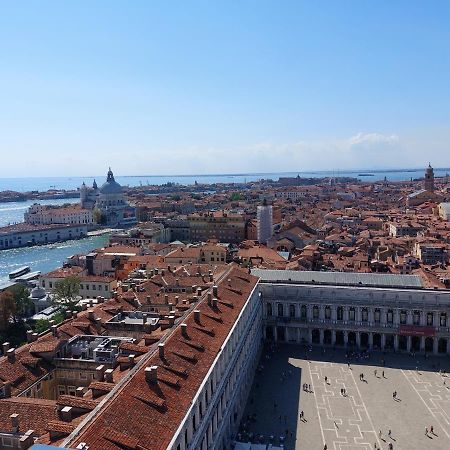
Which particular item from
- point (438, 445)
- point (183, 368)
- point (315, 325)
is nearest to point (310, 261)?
point (315, 325)

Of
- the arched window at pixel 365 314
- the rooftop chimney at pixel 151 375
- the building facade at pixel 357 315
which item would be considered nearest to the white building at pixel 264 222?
the building facade at pixel 357 315

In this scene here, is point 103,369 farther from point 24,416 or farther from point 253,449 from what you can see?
point 253,449

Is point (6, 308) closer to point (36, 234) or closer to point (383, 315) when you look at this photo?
point (383, 315)

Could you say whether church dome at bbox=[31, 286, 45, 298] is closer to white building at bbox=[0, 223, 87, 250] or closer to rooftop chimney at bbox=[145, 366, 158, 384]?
rooftop chimney at bbox=[145, 366, 158, 384]

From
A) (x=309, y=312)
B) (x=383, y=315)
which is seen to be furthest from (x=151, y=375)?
(x=383, y=315)

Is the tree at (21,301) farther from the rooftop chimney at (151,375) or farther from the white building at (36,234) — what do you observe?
the white building at (36,234)

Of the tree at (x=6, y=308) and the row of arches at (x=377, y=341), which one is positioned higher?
the tree at (x=6, y=308)

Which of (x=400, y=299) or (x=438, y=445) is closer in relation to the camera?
(x=438, y=445)
